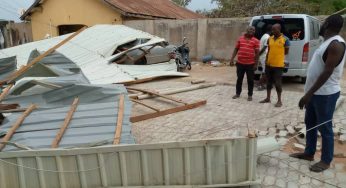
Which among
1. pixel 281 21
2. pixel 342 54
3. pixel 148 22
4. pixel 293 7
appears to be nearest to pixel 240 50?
pixel 281 21

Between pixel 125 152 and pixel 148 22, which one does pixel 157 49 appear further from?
pixel 125 152

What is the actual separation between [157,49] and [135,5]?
28.4ft

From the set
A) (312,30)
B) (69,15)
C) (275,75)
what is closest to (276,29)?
(275,75)

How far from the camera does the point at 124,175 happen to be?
11.2 ft

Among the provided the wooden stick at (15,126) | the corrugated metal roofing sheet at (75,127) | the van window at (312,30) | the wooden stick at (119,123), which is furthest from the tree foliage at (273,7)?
the wooden stick at (15,126)

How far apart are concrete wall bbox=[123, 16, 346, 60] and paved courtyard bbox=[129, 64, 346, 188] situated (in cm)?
553

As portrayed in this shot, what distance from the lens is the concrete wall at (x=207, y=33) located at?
1423cm

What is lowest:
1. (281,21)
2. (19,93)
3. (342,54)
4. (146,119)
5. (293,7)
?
(146,119)

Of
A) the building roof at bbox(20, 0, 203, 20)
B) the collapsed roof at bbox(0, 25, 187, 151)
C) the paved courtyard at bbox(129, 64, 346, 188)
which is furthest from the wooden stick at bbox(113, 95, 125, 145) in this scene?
the building roof at bbox(20, 0, 203, 20)

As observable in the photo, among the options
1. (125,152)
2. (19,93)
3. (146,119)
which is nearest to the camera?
(125,152)

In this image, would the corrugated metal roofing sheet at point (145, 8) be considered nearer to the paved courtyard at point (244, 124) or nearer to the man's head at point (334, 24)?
the paved courtyard at point (244, 124)

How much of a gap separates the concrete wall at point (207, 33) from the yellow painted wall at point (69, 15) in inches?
134

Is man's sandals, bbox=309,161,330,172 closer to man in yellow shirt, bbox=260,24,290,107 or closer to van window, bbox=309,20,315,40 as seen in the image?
man in yellow shirt, bbox=260,24,290,107

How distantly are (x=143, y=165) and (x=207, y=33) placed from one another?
39.6ft
